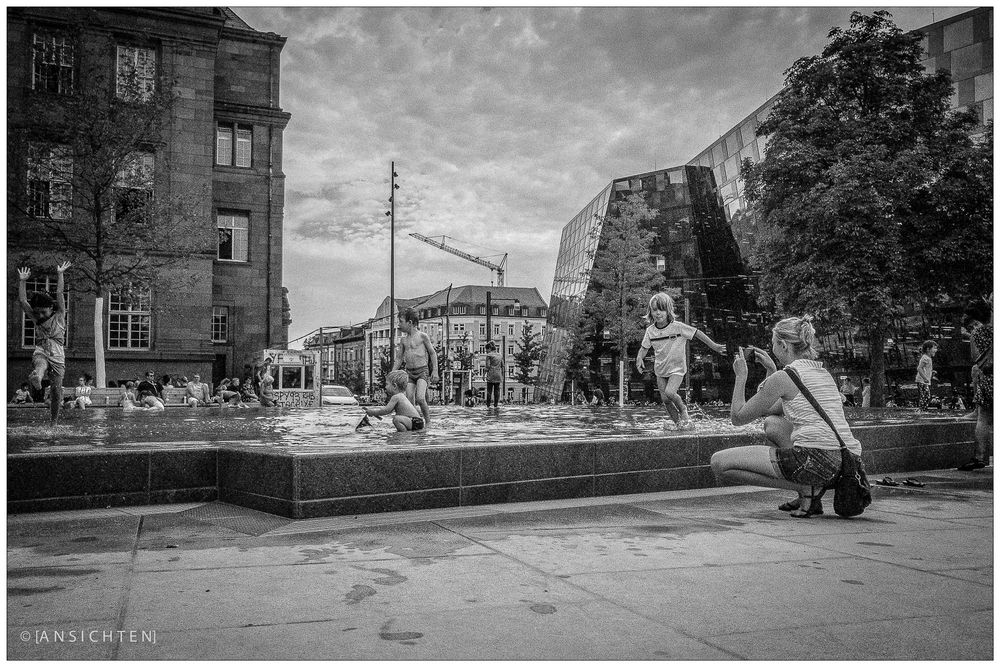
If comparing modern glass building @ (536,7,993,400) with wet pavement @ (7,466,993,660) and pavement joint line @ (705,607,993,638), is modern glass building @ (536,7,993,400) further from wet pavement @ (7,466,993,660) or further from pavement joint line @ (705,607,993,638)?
pavement joint line @ (705,607,993,638)

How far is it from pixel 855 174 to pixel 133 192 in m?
20.9

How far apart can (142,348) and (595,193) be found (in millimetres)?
44399

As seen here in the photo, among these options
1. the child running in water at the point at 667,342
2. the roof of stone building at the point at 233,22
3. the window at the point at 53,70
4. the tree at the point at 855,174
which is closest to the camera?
the child running in water at the point at 667,342

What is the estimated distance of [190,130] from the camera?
3225 cm

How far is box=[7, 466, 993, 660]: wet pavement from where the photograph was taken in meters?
2.99

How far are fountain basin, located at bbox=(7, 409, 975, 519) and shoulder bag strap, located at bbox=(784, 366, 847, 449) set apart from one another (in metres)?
1.99

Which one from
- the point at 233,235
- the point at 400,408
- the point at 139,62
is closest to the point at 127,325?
the point at 233,235

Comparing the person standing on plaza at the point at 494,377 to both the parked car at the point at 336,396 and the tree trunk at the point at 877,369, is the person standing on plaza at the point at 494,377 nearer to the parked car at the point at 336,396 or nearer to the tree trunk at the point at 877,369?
the tree trunk at the point at 877,369

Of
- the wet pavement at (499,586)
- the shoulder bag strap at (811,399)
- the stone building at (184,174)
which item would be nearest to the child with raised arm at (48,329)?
the wet pavement at (499,586)

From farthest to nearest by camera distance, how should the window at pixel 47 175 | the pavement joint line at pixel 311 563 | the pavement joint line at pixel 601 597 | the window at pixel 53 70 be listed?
the window at pixel 53 70 → the window at pixel 47 175 → the pavement joint line at pixel 311 563 → the pavement joint line at pixel 601 597

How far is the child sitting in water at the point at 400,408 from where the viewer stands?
982cm

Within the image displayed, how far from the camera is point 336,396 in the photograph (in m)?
37.8

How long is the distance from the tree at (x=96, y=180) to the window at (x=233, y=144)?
9.05 meters

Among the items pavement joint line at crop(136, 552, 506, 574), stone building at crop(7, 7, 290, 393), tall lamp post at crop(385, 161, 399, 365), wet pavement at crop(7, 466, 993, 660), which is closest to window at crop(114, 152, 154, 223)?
stone building at crop(7, 7, 290, 393)
